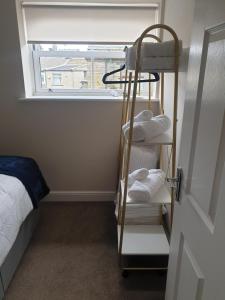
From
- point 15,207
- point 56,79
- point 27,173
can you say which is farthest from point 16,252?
point 56,79

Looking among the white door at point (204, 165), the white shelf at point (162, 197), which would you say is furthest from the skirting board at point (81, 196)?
the white door at point (204, 165)

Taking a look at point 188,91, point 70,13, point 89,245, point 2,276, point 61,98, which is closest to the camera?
point 188,91

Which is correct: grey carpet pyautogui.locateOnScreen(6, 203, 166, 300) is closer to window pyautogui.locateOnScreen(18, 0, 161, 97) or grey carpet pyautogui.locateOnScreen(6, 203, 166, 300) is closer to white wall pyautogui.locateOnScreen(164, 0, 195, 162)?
white wall pyautogui.locateOnScreen(164, 0, 195, 162)

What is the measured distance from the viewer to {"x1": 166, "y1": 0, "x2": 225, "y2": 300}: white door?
718 mm

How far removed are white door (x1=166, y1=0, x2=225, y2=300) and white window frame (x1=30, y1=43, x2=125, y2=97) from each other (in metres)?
1.60

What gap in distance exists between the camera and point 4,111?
→ 241 centimetres

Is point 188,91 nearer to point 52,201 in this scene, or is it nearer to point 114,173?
point 114,173

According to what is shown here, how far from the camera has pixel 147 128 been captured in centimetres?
161

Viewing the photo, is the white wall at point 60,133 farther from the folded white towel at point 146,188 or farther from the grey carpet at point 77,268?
the folded white towel at point 146,188

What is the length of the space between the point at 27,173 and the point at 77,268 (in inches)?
33.4

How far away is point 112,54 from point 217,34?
1.81 m

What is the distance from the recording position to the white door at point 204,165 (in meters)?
0.72

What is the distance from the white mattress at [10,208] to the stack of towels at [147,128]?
88 centimetres

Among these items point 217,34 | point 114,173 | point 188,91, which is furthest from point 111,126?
→ point 217,34
